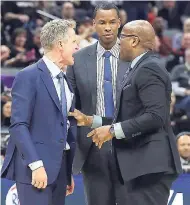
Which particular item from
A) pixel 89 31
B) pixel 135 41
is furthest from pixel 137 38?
pixel 89 31

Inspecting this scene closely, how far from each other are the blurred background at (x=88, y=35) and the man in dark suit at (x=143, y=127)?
3.37 m

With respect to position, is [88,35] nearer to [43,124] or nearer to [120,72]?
[120,72]

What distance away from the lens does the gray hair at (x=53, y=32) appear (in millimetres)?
4727

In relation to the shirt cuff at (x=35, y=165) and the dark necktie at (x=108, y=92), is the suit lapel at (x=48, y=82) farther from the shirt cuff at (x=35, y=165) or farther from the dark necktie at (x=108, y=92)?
the dark necktie at (x=108, y=92)

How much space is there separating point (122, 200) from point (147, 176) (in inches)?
13.2

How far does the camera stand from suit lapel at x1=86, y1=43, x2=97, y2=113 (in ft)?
17.4

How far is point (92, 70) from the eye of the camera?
5.38 meters

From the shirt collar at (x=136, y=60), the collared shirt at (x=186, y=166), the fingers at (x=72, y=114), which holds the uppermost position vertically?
the shirt collar at (x=136, y=60)

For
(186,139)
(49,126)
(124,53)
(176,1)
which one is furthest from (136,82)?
(176,1)

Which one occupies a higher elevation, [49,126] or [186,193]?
[49,126]

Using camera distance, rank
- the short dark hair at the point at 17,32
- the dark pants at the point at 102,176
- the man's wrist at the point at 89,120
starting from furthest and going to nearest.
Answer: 1. the short dark hair at the point at 17,32
2. the dark pants at the point at 102,176
3. the man's wrist at the point at 89,120

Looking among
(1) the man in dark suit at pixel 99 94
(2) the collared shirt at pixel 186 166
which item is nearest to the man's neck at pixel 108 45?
(1) the man in dark suit at pixel 99 94

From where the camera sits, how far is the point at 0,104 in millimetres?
9344

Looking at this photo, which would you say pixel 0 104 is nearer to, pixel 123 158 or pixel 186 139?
pixel 186 139
